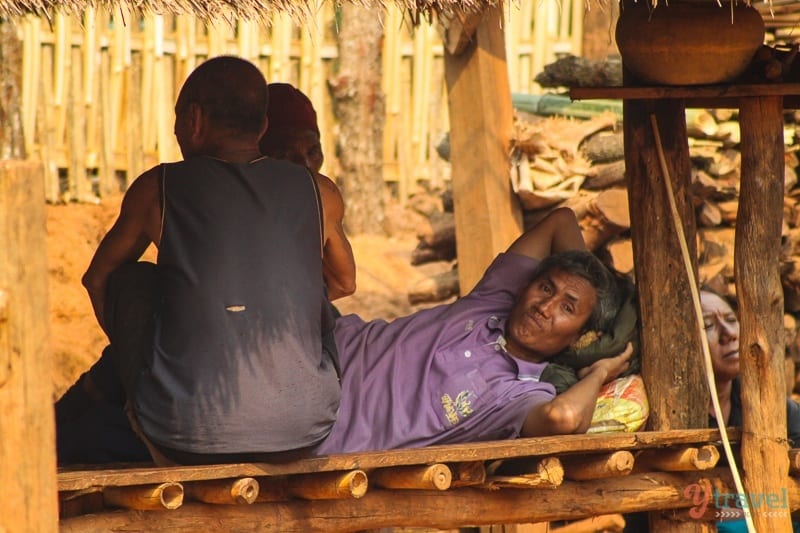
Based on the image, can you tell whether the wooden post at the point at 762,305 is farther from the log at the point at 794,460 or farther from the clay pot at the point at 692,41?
the clay pot at the point at 692,41

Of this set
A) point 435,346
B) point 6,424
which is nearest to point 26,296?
point 6,424

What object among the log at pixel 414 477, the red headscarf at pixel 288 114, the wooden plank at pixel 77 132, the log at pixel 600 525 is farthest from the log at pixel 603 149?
the wooden plank at pixel 77 132

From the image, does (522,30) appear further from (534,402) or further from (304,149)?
(534,402)

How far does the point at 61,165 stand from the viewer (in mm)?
12078

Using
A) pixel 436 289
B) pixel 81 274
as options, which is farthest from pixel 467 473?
pixel 81 274

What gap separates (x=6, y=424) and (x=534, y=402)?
1880 mm

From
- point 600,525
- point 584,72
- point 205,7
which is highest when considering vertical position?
point 205,7

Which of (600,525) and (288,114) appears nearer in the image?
(288,114)

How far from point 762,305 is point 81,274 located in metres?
7.22

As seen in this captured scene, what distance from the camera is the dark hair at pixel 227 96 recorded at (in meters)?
4.31

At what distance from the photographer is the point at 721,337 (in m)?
5.32

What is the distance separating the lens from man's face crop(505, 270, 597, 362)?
4.80 metres

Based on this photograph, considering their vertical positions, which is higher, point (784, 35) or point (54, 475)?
point (784, 35)

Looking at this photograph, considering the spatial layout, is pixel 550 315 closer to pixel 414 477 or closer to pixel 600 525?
pixel 414 477
